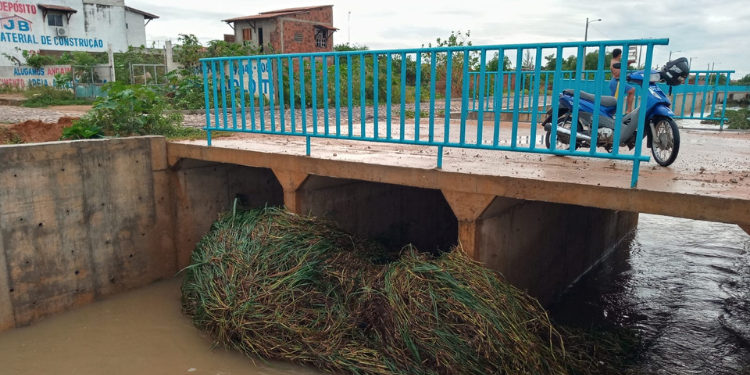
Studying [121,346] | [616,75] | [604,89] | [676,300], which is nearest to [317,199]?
[121,346]

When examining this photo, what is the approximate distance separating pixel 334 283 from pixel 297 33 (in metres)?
34.2

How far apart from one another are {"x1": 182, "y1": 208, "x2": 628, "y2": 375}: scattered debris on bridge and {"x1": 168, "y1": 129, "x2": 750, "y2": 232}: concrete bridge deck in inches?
26.7

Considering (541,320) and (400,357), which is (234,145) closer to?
(400,357)

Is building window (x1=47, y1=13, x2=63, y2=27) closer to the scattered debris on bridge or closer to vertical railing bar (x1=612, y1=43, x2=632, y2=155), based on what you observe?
the scattered debris on bridge

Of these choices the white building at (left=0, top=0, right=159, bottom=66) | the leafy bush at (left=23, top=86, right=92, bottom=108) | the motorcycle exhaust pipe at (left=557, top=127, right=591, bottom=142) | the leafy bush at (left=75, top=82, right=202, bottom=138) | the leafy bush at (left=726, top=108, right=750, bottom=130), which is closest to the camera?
the motorcycle exhaust pipe at (left=557, top=127, right=591, bottom=142)

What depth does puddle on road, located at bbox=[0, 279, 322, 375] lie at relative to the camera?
16.6ft

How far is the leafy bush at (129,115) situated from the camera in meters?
7.12

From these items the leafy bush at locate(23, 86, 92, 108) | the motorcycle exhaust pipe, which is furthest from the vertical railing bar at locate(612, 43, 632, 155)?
the leafy bush at locate(23, 86, 92, 108)

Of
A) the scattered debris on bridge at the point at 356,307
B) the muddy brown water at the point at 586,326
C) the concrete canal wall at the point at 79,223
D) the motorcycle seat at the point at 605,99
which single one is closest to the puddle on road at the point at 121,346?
the muddy brown water at the point at 586,326

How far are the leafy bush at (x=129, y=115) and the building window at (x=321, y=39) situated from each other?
32.7 metres

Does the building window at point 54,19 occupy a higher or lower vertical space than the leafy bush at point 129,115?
higher

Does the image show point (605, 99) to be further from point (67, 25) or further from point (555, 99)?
point (67, 25)

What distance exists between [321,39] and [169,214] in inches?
1352

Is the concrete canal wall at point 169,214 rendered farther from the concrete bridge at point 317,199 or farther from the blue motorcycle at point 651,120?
the blue motorcycle at point 651,120
